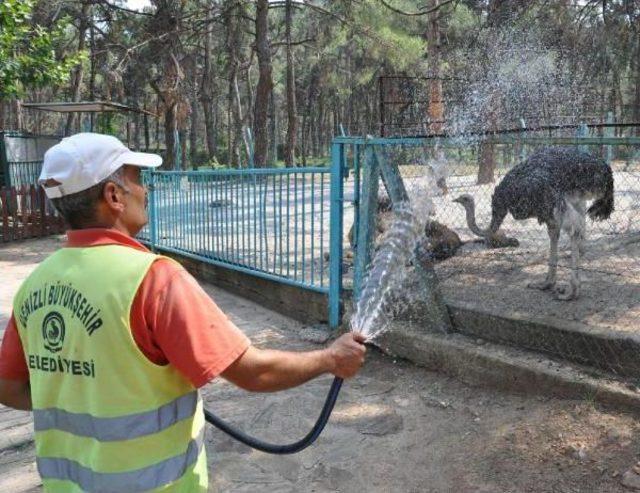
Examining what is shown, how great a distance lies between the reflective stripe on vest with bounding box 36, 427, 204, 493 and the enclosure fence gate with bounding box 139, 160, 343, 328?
3.84m

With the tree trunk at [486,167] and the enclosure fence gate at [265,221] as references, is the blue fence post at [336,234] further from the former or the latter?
the tree trunk at [486,167]

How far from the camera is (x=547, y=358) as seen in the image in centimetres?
416

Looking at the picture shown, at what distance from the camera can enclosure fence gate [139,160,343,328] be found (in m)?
5.59

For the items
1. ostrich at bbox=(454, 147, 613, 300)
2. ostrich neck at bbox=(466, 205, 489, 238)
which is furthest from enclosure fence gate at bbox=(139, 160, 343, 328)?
ostrich at bbox=(454, 147, 613, 300)

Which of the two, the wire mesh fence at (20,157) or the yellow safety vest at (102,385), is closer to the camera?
the yellow safety vest at (102,385)

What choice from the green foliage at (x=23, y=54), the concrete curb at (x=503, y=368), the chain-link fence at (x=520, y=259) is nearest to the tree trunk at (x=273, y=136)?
the green foliage at (x=23, y=54)

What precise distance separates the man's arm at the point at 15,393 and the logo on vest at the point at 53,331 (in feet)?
1.08

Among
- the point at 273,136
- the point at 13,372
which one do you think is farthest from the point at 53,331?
the point at 273,136

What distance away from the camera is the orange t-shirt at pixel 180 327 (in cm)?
150

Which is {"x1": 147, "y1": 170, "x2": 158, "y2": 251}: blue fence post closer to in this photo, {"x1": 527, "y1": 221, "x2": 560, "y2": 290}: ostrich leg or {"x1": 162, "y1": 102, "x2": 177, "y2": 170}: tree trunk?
{"x1": 527, "y1": 221, "x2": 560, "y2": 290}: ostrich leg

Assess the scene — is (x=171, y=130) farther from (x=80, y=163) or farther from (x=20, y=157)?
(x=80, y=163)

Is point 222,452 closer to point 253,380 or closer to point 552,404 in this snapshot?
point 552,404

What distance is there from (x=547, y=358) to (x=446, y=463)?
1.09 meters

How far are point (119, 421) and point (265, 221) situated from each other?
16.7 ft
